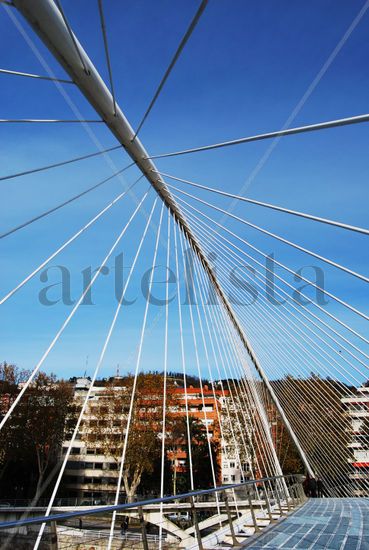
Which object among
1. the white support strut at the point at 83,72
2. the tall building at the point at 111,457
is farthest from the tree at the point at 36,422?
the white support strut at the point at 83,72

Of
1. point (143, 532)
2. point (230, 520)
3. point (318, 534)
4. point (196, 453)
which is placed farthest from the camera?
point (196, 453)

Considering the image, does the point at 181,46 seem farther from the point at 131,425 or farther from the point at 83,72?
the point at 131,425

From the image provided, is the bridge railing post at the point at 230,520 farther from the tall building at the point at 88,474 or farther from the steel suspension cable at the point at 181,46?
the tall building at the point at 88,474

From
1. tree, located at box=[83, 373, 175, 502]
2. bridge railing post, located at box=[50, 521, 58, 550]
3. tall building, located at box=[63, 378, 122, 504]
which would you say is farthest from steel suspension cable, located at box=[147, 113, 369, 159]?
tall building, located at box=[63, 378, 122, 504]

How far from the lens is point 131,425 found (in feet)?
101

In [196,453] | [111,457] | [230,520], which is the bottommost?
[230,520]

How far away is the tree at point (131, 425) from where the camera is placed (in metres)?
30.3

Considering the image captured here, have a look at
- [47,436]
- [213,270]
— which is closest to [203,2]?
[213,270]

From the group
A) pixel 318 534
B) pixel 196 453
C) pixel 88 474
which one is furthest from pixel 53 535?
pixel 88 474

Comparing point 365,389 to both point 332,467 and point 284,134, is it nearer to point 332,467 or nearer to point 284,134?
point 332,467

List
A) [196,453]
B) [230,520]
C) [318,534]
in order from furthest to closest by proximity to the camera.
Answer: [196,453] → [318,534] → [230,520]

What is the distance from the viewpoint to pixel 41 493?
106 feet

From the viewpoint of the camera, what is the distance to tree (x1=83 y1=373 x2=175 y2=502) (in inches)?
1192

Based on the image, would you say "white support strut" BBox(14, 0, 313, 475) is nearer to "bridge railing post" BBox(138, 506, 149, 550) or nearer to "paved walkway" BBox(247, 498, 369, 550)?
"bridge railing post" BBox(138, 506, 149, 550)
